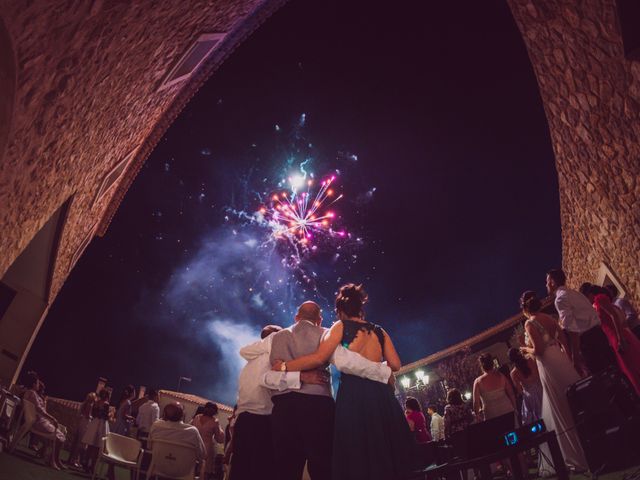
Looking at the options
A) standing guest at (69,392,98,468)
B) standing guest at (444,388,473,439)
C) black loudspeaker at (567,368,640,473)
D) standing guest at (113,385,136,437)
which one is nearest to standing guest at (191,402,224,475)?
standing guest at (113,385,136,437)

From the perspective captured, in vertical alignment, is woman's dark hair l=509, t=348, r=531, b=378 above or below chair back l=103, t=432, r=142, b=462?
above

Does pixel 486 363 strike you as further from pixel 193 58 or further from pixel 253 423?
pixel 193 58

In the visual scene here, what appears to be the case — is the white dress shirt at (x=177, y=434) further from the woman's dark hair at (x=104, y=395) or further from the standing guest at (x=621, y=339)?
the standing guest at (x=621, y=339)

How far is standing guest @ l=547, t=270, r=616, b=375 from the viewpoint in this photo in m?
3.80

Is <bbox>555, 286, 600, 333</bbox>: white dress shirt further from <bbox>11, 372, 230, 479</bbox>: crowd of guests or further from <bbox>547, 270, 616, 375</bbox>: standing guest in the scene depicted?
<bbox>11, 372, 230, 479</bbox>: crowd of guests

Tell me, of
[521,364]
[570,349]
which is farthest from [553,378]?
[521,364]

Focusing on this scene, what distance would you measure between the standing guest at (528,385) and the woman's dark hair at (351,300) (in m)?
3.47

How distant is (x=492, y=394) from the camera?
5324 mm

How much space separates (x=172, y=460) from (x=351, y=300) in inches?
141

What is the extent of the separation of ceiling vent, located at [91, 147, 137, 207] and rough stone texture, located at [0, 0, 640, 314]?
603mm

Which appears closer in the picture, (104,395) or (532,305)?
(532,305)

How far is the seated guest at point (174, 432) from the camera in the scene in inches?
182

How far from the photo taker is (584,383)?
330 cm

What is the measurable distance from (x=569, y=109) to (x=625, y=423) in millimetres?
4408
